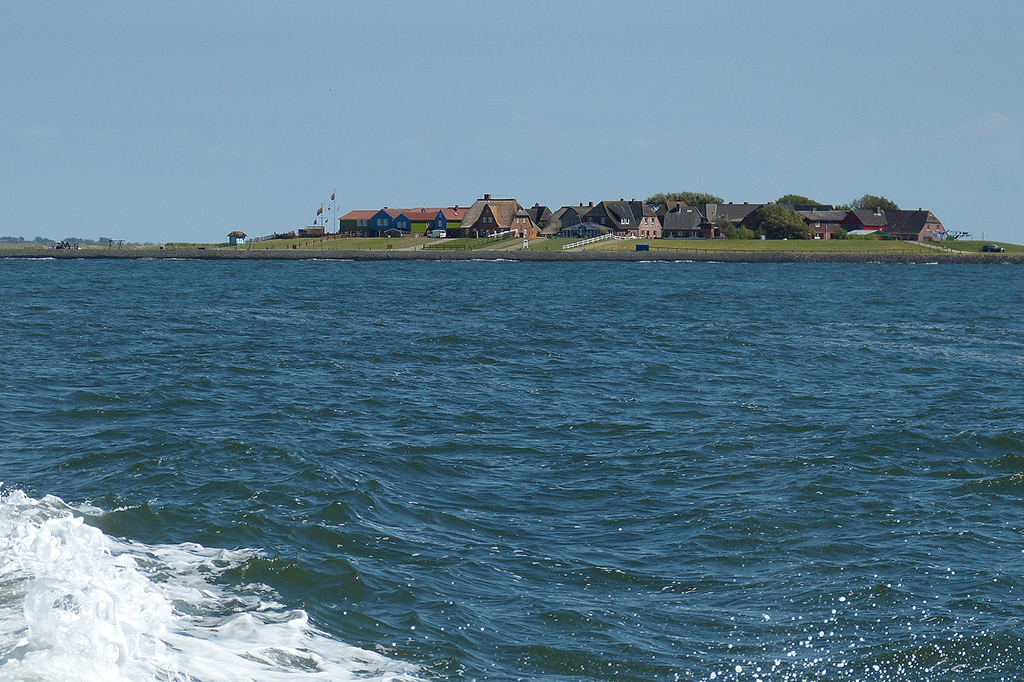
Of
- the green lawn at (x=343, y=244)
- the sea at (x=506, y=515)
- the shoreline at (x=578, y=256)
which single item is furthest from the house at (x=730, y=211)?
the sea at (x=506, y=515)

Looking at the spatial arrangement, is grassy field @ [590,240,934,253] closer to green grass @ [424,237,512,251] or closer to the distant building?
green grass @ [424,237,512,251]

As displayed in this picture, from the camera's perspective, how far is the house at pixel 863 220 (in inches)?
7077

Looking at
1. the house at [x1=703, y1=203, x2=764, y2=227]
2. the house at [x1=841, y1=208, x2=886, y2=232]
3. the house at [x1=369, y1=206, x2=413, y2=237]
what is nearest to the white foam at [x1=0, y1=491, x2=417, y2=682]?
the house at [x1=703, y1=203, x2=764, y2=227]

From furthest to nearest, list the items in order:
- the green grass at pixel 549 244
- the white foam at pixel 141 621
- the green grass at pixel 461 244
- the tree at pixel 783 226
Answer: the tree at pixel 783 226, the green grass at pixel 461 244, the green grass at pixel 549 244, the white foam at pixel 141 621

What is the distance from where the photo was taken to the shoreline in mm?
135000

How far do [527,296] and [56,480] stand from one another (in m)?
53.8

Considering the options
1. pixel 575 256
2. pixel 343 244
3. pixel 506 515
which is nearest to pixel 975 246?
pixel 575 256

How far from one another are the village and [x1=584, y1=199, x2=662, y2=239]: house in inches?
6.8

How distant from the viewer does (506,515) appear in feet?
51.8

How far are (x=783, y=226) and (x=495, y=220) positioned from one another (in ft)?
162

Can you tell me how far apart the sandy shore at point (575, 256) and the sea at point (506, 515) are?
10172 centimetres

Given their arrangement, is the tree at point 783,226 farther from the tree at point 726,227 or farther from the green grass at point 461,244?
the green grass at point 461,244

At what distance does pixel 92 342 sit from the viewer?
36.5 metres

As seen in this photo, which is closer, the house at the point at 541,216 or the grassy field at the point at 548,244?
the grassy field at the point at 548,244
